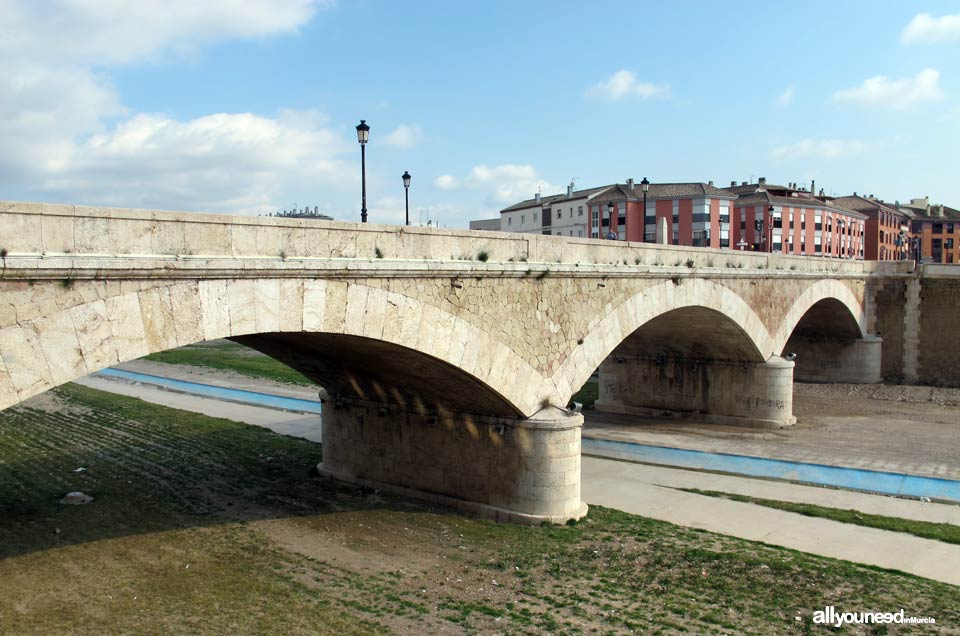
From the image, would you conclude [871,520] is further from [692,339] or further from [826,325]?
[826,325]

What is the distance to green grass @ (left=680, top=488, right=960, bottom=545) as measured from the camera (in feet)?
50.6

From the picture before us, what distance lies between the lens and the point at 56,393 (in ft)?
110

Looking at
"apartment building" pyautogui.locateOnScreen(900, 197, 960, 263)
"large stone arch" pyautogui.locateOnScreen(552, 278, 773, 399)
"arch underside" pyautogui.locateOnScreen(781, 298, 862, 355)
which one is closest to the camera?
"large stone arch" pyautogui.locateOnScreen(552, 278, 773, 399)

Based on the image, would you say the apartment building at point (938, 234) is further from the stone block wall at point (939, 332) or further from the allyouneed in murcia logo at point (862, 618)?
the allyouneed in murcia logo at point (862, 618)

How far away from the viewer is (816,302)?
32.4m

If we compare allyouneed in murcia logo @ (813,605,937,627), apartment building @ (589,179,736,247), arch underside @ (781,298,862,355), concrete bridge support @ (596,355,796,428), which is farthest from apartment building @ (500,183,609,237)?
allyouneed in murcia logo @ (813,605,937,627)

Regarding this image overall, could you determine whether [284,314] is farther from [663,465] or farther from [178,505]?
[663,465]

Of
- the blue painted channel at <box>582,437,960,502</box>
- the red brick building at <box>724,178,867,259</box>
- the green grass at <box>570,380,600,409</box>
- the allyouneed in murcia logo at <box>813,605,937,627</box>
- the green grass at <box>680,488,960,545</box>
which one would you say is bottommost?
the blue painted channel at <box>582,437,960,502</box>

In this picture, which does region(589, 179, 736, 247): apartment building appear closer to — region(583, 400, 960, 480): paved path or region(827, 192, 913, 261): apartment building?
region(827, 192, 913, 261): apartment building

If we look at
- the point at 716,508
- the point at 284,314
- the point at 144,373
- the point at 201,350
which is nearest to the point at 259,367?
the point at 144,373

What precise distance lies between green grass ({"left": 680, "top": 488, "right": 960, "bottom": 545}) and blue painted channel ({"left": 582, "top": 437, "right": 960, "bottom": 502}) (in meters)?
2.61

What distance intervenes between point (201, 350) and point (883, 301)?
1554 inches

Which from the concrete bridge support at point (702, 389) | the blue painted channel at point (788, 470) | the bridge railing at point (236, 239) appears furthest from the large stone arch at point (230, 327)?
the concrete bridge support at point (702, 389)

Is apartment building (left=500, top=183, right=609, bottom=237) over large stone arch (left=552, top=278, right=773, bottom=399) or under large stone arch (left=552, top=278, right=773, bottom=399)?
over
